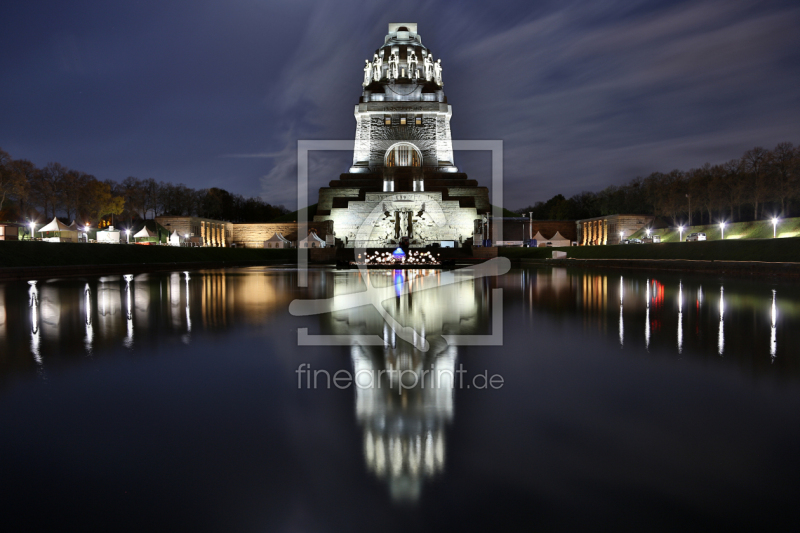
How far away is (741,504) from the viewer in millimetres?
2115

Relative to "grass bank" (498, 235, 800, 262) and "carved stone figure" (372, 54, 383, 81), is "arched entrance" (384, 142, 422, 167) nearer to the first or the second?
"carved stone figure" (372, 54, 383, 81)

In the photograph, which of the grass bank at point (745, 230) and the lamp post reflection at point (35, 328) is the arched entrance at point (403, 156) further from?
the lamp post reflection at point (35, 328)

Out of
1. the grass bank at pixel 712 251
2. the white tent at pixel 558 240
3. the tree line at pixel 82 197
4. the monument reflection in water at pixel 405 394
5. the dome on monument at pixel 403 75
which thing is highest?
the dome on monument at pixel 403 75

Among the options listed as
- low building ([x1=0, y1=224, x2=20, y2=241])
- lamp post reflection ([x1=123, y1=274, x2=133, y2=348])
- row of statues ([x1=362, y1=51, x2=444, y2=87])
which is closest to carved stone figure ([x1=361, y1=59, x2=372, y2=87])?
row of statues ([x1=362, y1=51, x2=444, y2=87])

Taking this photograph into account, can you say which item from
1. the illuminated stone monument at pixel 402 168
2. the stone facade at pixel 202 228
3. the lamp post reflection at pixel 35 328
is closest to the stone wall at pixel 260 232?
the stone facade at pixel 202 228

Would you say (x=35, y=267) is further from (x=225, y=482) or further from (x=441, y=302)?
(x=225, y=482)

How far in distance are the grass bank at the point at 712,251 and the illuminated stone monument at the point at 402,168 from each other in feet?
41.2

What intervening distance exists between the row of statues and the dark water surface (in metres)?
48.6

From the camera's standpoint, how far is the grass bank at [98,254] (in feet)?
65.1

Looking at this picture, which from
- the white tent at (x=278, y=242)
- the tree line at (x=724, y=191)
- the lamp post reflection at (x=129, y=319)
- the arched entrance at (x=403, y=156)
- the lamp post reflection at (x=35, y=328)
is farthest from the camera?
the arched entrance at (x=403, y=156)

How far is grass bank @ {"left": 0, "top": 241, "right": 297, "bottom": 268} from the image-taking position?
19828 millimetres

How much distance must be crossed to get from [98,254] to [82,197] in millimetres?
22514

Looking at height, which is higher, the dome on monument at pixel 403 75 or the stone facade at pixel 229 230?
the dome on monument at pixel 403 75

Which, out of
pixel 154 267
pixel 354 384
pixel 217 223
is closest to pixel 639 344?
pixel 354 384
